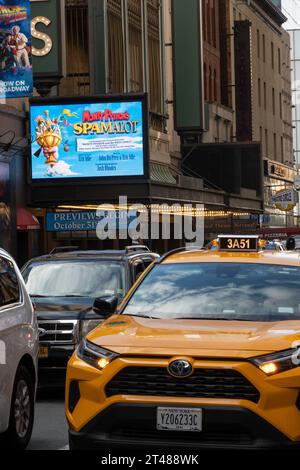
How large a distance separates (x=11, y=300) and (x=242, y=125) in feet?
231

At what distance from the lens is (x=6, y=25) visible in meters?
32.6

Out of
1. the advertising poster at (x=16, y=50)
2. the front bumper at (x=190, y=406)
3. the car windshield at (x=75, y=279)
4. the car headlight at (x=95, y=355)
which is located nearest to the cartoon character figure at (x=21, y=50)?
the advertising poster at (x=16, y=50)

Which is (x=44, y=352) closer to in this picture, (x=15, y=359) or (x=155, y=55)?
(x=15, y=359)

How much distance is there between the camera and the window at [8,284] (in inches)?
398

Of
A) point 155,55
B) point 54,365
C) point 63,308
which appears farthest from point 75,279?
point 155,55

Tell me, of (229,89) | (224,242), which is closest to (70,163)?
(224,242)

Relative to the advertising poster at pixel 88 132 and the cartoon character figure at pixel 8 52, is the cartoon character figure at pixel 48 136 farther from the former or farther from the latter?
the cartoon character figure at pixel 8 52

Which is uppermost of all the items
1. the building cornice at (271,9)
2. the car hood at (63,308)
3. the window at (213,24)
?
the building cornice at (271,9)

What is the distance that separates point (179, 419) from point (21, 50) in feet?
83.5

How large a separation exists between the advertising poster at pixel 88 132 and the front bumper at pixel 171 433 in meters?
32.0

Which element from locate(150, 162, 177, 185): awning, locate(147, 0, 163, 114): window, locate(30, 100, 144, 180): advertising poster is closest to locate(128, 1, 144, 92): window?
locate(147, 0, 163, 114): window

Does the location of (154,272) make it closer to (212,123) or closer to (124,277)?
(124,277)

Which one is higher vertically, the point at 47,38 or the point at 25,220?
the point at 47,38

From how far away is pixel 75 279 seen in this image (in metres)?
15.8
